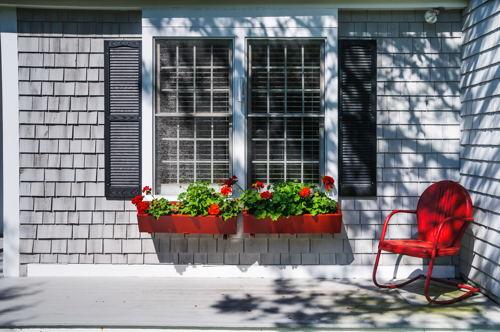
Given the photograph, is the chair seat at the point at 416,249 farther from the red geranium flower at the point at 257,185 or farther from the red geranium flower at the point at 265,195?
the red geranium flower at the point at 257,185

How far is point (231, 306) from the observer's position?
10.7 feet

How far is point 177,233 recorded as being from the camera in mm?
4078

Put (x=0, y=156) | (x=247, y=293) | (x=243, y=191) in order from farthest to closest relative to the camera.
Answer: (x=0, y=156)
(x=243, y=191)
(x=247, y=293)

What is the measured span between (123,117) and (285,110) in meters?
1.65

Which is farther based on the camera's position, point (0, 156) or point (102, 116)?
point (0, 156)

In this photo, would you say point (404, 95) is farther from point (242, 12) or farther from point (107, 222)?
point (107, 222)

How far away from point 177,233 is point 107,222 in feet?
2.44

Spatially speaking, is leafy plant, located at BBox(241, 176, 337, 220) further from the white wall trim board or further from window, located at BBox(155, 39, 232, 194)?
the white wall trim board

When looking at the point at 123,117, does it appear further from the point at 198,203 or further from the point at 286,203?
the point at 286,203

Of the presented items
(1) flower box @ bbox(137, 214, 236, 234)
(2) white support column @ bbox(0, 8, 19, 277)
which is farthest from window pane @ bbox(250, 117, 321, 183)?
(2) white support column @ bbox(0, 8, 19, 277)

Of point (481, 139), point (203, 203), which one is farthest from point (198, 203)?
point (481, 139)

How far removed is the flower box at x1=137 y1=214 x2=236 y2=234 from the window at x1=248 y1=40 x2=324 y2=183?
22.5 inches

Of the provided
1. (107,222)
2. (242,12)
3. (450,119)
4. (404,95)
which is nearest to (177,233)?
(107,222)

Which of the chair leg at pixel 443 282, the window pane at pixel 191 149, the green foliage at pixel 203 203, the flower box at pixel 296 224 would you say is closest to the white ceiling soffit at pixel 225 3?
the window pane at pixel 191 149
